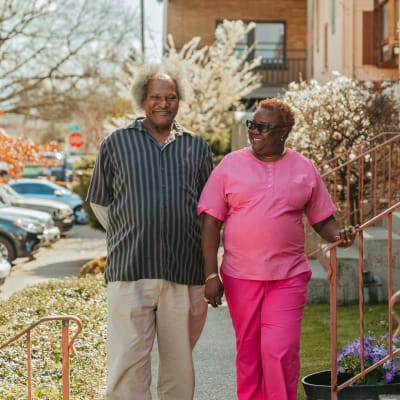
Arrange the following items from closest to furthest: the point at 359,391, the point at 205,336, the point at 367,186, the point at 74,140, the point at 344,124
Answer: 1. the point at 359,391
2. the point at 205,336
3. the point at 367,186
4. the point at 344,124
5. the point at 74,140

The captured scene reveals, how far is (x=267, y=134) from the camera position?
454 cm

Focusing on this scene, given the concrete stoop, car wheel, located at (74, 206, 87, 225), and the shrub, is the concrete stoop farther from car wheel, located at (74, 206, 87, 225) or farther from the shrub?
car wheel, located at (74, 206, 87, 225)

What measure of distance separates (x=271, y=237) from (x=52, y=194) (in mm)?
23487

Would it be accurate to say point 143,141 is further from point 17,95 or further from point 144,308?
point 17,95

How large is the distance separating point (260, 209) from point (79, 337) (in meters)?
3.32

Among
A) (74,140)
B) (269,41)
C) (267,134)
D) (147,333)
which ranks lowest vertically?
(147,333)

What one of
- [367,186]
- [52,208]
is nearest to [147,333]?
[367,186]

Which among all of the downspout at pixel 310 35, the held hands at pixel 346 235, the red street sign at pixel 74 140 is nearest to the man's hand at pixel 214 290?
the held hands at pixel 346 235

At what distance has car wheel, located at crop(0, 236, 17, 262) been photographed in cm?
1617

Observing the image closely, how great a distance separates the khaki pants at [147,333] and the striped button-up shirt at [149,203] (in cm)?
7

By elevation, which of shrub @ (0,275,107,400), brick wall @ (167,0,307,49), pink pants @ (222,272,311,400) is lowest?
shrub @ (0,275,107,400)

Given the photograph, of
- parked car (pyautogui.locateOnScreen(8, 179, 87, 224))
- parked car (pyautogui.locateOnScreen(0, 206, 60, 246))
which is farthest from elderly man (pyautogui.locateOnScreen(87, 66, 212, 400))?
parked car (pyautogui.locateOnScreen(8, 179, 87, 224))

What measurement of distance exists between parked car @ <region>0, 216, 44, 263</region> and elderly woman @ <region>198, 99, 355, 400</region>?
1203 centimetres

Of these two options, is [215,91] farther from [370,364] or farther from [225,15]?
[370,364]
